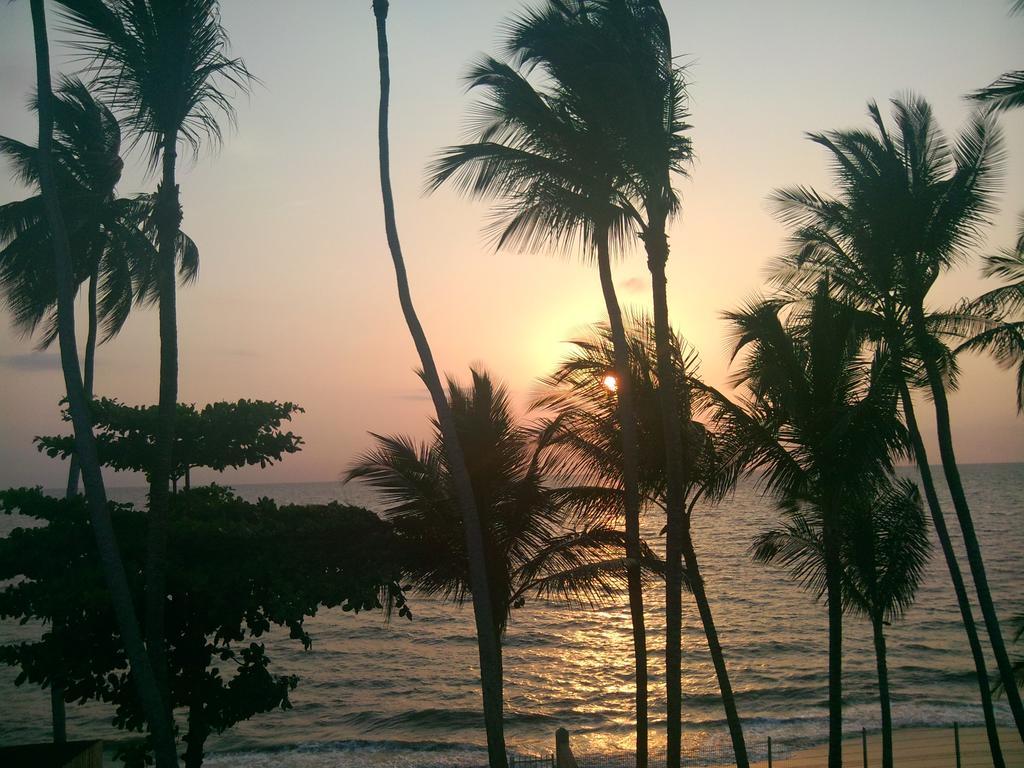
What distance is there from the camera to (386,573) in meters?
10.9

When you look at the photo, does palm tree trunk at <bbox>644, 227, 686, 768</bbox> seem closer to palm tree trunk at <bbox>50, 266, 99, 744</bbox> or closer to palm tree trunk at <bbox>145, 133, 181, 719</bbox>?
palm tree trunk at <bbox>145, 133, 181, 719</bbox>

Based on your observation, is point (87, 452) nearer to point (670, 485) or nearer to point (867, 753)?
point (670, 485)

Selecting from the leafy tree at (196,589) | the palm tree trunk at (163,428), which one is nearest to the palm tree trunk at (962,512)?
the leafy tree at (196,589)

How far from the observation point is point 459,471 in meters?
10.4

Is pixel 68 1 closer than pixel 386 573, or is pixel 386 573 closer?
pixel 68 1

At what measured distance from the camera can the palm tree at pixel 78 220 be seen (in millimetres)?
13805

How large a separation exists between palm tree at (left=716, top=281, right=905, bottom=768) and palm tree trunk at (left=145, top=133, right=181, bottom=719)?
7.68 meters

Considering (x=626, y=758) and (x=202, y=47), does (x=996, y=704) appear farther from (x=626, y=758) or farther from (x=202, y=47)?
(x=202, y=47)

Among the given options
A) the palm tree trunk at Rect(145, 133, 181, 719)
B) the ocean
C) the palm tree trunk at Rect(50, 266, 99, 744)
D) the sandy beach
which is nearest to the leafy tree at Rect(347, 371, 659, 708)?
the palm tree trunk at Rect(145, 133, 181, 719)

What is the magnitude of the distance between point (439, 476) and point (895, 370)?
696 centimetres

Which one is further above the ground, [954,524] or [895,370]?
[895,370]

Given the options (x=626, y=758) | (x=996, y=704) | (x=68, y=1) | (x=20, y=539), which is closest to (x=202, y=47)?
(x=68, y=1)

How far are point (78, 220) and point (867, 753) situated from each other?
69.0 feet

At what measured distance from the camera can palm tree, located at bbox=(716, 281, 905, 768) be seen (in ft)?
36.6
